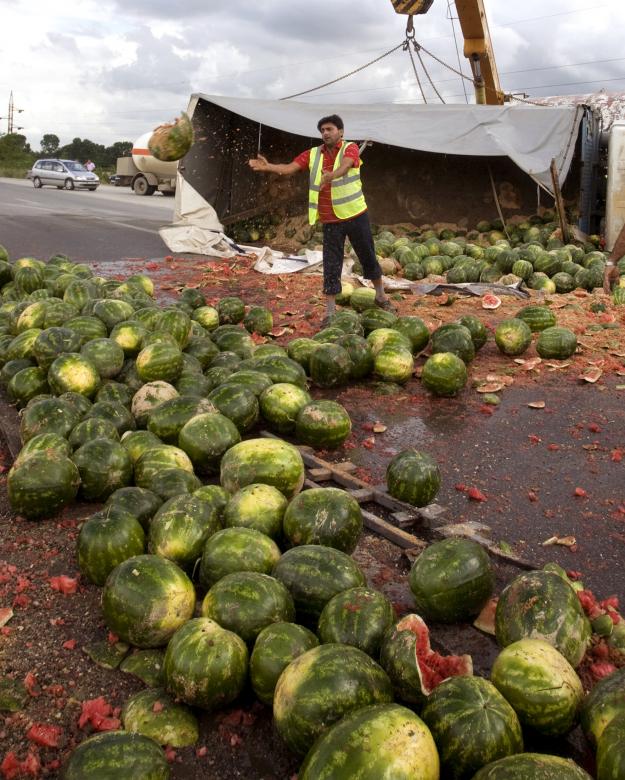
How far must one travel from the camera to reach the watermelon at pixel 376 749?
1682 millimetres

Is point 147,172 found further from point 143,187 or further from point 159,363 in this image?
point 159,363

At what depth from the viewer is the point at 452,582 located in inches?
104

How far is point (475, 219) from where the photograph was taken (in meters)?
13.5

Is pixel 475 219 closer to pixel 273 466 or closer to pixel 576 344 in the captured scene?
pixel 576 344

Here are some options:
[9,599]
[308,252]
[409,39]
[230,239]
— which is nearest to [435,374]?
[9,599]

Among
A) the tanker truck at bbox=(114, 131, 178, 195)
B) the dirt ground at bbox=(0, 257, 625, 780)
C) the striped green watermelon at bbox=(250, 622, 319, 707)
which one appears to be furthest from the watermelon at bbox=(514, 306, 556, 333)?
the tanker truck at bbox=(114, 131, 178, 195)

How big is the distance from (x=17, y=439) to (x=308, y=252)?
763 cm

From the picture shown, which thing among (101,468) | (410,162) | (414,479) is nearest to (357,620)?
(414,479)

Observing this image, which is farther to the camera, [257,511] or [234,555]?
[257,511]

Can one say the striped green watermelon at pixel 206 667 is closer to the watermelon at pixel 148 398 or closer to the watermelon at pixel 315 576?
the watermelon at pixel 315 576

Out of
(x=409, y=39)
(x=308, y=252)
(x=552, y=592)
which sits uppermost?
(x=409, y=39)

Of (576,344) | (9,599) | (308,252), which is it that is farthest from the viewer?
(308,252)

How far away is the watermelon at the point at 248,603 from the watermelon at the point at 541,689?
78cm

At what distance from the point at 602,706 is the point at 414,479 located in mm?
1712
